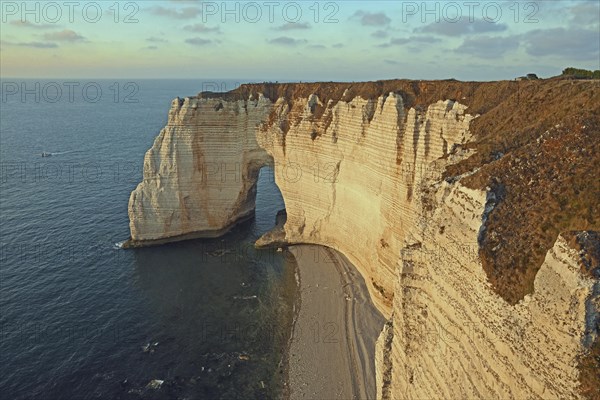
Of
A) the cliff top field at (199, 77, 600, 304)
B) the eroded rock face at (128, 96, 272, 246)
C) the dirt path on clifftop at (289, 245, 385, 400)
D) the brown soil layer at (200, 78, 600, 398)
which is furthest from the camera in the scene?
the eroded rock face at (128, 96, 272, 246)

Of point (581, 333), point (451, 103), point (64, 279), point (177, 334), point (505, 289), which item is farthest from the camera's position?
point (64, 279)

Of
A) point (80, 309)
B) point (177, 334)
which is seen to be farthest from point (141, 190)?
point (177, 334)

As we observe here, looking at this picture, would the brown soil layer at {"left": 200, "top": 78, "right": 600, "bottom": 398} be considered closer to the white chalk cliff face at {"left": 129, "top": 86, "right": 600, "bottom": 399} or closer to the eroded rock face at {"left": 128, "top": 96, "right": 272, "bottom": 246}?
the white chalk cliff face at {"left": 129, "top": 86, "right": 600, "bottom": 399}

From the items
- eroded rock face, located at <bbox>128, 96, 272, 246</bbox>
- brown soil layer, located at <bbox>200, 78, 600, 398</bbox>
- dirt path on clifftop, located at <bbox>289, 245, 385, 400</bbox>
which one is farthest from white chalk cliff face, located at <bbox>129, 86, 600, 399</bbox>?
dirt path on clifftop, located at <bbox>289, 245, 385, 400</bbox>

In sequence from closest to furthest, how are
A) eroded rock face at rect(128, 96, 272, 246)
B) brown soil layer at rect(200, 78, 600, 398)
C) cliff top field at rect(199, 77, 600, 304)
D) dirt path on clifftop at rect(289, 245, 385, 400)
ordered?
brown soil layer at rect(200, 78, 600, 398)
cliff top field at rect(199, 77, 600, 304)
dirt path on clifftop at rect(289, 245, 385, 400)
eroded rock face at rect(128, 96, 272, 246)

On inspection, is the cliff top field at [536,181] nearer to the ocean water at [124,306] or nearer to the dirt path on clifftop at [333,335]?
the dirt path on clifftop at [333,335]

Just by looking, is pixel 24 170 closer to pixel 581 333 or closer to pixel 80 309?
pixel 80 309
